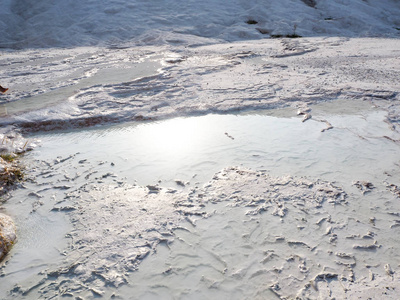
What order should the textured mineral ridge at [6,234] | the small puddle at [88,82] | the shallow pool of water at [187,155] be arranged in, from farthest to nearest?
the small puddle at [88,82], the shallow pool of water at [187,155], the textured mineral ridge at [6,234]

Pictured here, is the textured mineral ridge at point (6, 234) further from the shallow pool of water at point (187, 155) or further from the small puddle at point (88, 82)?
the small puddle at point (88, 82)

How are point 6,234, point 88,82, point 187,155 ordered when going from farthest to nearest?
1. point 88,82
2. point 187,155
3. point 6,234

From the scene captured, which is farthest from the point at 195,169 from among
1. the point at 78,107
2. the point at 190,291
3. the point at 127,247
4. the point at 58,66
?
the point at 58,66

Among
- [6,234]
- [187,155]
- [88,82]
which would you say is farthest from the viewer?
[88,82]

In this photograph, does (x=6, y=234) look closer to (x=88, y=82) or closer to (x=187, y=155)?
(x=187, y=155)

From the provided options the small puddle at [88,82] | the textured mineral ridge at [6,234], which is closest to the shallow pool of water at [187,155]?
the textured mineral ridge at [6,234]

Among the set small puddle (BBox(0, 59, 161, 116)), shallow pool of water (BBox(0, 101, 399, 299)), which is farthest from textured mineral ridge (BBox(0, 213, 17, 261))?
small puddle (BBox(0, 59, 161, 116))

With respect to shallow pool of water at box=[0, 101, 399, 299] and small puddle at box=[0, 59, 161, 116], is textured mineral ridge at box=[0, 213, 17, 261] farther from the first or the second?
small puddle at box=[0, 59, 161, 116]

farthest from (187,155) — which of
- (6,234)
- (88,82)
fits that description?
(88,82)

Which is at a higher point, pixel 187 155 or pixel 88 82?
pixel 187 155
